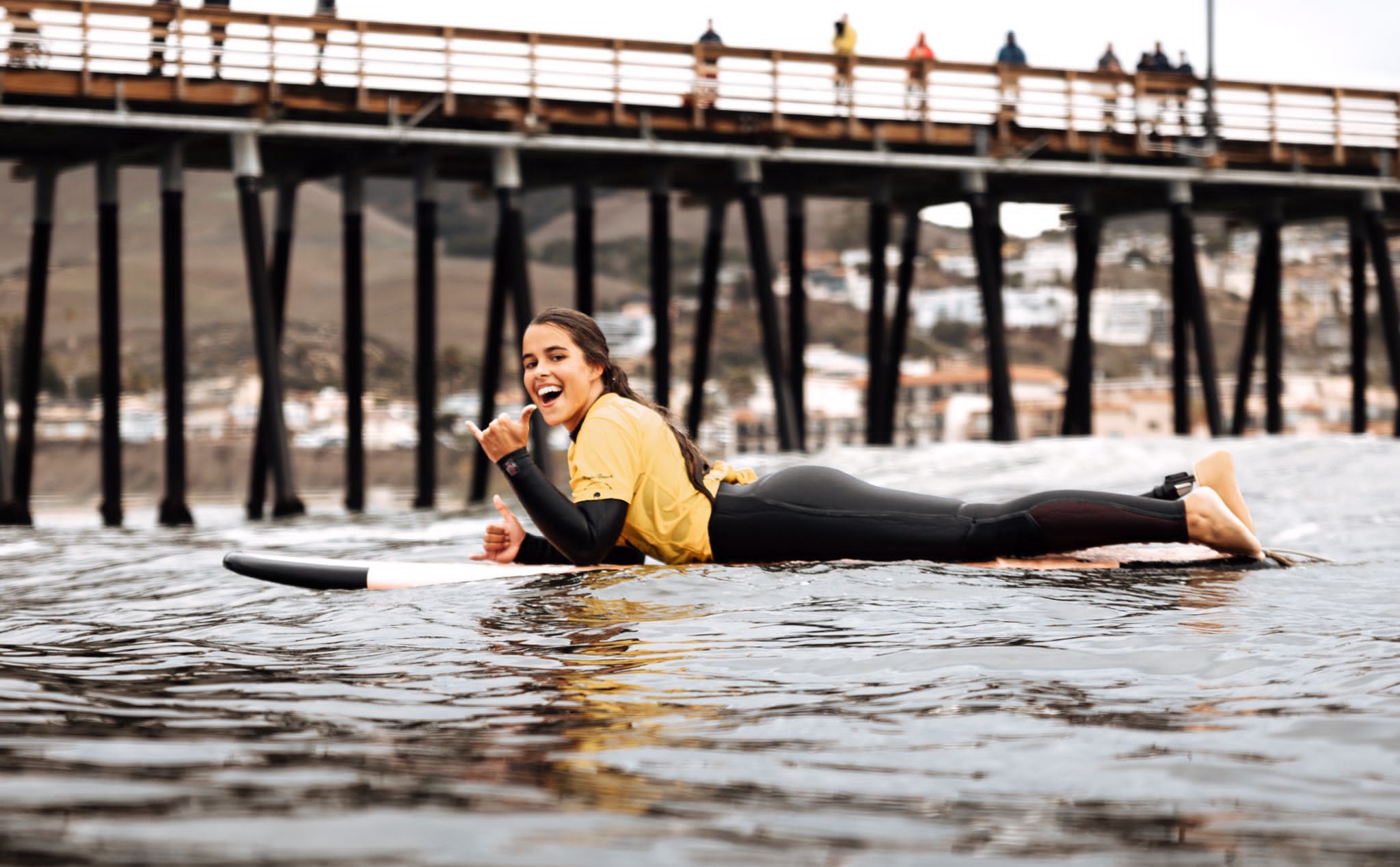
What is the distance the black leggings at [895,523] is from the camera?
6.52 meters

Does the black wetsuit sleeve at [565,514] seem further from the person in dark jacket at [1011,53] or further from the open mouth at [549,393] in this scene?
the person in dark jacket at [1011,53]

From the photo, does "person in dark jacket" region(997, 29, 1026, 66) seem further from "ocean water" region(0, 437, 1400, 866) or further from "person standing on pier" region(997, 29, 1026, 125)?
"ocean water" region(0, 437, 1400, 866)

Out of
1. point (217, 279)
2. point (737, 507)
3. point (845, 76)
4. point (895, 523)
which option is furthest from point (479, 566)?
point (217, 279)

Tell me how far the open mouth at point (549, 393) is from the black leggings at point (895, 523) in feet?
2.79

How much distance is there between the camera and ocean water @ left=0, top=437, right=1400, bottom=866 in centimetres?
260

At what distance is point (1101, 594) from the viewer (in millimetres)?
6051

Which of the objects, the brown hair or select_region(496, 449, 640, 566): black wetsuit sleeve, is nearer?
select_region(496, 449, 640, 566): black wetsuit sleeve

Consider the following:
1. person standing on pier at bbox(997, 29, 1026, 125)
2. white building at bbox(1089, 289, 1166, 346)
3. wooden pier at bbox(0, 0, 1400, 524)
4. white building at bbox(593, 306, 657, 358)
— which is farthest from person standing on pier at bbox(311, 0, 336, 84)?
white building at bbox(1089, 289, 1166, 346)

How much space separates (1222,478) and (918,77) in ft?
53.2

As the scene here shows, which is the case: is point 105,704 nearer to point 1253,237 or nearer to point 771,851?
point 771,851

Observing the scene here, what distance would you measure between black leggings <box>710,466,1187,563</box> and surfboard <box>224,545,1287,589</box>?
151mm

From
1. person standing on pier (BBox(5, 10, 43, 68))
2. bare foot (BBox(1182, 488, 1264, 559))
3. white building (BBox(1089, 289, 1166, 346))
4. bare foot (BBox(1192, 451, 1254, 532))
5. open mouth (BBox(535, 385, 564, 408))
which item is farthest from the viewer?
white building (BBox(1089, 289, 1166, 346))

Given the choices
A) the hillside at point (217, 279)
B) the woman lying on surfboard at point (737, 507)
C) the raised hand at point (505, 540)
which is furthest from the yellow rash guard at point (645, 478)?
the hillside at point (217, 279)

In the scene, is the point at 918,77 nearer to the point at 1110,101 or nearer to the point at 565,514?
the point at 1110,101
